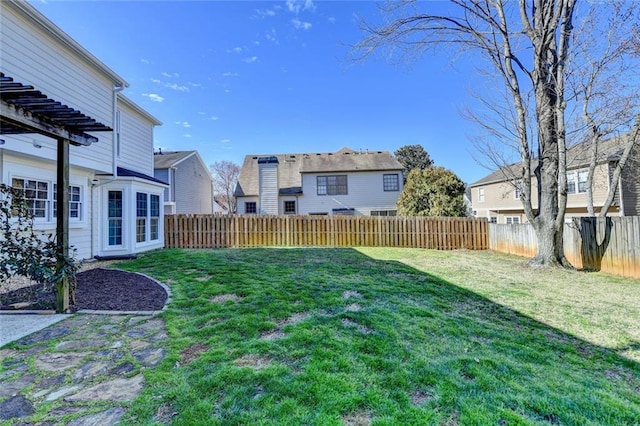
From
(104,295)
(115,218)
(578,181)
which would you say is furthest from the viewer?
(578,181)

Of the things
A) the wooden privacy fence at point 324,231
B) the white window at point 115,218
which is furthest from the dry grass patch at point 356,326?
the wooden privacy fence at point 324,231

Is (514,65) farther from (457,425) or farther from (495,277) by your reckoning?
(457,425)

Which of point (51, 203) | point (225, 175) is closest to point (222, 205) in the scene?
point (225, 175)

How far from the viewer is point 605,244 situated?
8227 mm

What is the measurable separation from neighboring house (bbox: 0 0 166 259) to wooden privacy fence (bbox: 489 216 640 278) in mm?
11730

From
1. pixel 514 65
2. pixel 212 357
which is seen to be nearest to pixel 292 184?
pixel 514 65

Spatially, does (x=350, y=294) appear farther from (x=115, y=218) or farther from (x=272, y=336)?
(x=115, y=218)

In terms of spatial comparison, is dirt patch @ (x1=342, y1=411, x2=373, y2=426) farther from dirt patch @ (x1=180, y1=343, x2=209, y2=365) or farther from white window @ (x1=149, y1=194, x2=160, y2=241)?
white window @ (x1=149, y1=194, x2=160, y2=241)

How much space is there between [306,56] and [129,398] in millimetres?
13173

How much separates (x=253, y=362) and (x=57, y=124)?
13.5 feet

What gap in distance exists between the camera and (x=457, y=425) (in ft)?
6.57

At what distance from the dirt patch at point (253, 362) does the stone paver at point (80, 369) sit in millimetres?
759

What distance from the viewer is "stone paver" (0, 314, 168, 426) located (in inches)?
82.7

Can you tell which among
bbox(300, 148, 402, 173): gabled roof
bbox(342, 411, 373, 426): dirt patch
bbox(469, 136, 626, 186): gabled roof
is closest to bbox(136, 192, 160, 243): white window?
bbox(342, 411, 373, 426): dirt patch
